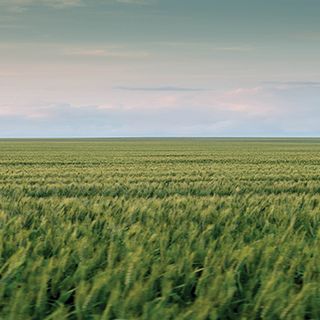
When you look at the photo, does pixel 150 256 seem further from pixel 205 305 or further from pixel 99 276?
pixel 205 305

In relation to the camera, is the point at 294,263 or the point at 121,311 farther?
the point at 294,263

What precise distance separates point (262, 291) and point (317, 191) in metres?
12.9

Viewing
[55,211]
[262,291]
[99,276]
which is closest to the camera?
[262,291]

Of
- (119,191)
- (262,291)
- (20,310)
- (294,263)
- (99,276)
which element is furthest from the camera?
(119,191)

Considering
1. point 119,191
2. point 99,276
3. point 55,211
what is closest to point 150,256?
point 99,276

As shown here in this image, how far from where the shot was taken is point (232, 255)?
474 centimetres

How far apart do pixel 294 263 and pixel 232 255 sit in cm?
53

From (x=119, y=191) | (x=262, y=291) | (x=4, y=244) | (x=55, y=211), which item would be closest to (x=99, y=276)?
(x=262, y=291)

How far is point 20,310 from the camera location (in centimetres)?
353

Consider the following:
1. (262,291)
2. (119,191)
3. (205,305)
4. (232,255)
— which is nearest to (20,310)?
(205,305)

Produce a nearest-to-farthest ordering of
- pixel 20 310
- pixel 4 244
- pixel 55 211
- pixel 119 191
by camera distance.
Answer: pixel 20 310 < pixel 4 244 < pixel 55 211 < pixel 119 191

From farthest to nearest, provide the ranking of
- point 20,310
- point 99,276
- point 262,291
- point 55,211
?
point 55,211
point 99,276
point 262,291
point 20,310

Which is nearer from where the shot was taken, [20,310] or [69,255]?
[20,310]

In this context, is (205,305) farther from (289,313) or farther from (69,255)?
(69,255)
